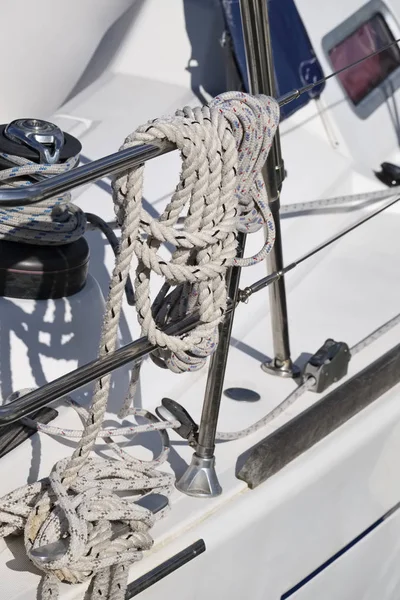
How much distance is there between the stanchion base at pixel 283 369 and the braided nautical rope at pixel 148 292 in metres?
Answer: 0.50

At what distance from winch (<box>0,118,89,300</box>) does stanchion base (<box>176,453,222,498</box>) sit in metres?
0.39

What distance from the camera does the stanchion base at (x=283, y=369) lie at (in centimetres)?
193

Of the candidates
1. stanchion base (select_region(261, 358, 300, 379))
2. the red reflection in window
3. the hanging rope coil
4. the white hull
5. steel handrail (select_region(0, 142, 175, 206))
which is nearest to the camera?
steel handrail (select_region(0, 142, 175, 206))

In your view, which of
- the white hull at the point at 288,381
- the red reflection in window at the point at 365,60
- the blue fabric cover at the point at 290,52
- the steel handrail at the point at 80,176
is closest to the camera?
the steel handrail at the point at 80,176

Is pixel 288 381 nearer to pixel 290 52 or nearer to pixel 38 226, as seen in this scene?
pixel 38 226

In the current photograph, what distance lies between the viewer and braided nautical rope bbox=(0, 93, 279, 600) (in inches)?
45.9

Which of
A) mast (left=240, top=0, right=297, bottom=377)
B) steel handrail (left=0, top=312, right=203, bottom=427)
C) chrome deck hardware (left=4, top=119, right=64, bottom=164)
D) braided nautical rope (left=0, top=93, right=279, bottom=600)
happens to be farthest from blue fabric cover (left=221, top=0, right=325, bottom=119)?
steel handrail (left=0, top=312, right=203, bottom=427)

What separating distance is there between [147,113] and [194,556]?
1.31 m

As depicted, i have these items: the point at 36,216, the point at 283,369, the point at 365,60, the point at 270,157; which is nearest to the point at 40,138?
the point at 36,216

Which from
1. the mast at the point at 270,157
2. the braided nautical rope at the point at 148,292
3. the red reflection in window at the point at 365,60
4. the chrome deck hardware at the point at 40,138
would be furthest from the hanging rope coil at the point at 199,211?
the red reflection in window at the point at 365,60

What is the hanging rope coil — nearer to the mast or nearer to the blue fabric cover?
the mast

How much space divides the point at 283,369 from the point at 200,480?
443 mm

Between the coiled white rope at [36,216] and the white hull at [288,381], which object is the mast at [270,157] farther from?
the coiled white rope at [36,216]

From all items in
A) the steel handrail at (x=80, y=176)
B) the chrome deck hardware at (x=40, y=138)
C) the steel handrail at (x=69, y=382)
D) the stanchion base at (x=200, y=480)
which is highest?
the steel handrail at (x=80, y=176)
